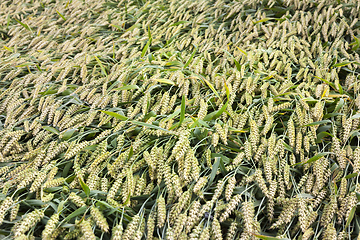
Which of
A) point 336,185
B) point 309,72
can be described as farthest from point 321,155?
point 309,72

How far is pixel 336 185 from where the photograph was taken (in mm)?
1120

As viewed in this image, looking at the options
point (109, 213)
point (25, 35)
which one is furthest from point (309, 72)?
point (25, 35)

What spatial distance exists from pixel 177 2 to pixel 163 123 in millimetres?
2057

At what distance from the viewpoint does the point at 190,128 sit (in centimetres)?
124

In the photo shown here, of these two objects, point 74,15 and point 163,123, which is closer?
point 163,123

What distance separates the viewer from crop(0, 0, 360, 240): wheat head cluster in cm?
103

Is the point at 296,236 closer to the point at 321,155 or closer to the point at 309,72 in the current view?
the point at 321,155

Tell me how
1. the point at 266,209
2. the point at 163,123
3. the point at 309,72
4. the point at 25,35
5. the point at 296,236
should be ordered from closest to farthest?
the point at 296,236 → the point at 266,209 → the point at 163,123 → the point at 309,72 → the point at 25,35

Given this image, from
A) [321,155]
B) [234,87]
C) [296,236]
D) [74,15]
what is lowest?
[296,236]

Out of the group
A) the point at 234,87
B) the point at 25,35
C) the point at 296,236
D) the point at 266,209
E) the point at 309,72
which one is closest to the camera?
the point at 296,236

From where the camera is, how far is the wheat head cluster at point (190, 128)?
1029mm

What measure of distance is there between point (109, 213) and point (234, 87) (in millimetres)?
1003

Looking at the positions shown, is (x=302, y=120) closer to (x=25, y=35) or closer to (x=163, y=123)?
(x=163, y=123)

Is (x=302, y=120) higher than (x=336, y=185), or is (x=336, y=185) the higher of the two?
(x=302, y=120)
